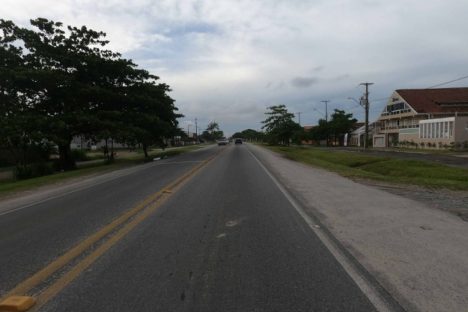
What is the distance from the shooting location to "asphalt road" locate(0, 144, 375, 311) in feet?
15.3

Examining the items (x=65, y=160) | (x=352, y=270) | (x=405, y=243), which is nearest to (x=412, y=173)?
(x=405, y=243)

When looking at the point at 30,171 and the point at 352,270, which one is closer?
the point at 352,270

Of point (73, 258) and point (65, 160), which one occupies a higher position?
point (65, 160)

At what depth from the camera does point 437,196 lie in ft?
44.4

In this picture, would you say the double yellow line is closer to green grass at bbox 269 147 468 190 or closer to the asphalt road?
the asphalt road

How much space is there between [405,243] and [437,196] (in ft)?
24.1

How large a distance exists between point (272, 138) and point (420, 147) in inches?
1529

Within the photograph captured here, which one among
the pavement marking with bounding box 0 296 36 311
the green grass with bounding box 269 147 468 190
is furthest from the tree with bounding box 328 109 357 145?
the pavement marking with bounding box 0 296 36 311

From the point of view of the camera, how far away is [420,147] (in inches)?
2459

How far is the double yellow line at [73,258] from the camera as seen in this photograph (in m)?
4.73

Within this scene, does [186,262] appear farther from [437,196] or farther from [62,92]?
[62,92]

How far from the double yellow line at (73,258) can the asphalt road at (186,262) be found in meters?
0.05

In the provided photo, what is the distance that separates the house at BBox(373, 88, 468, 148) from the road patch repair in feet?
155

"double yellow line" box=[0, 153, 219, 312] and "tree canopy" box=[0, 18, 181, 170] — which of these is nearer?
"double yellow line" box=[0, 153, 219, 312]
